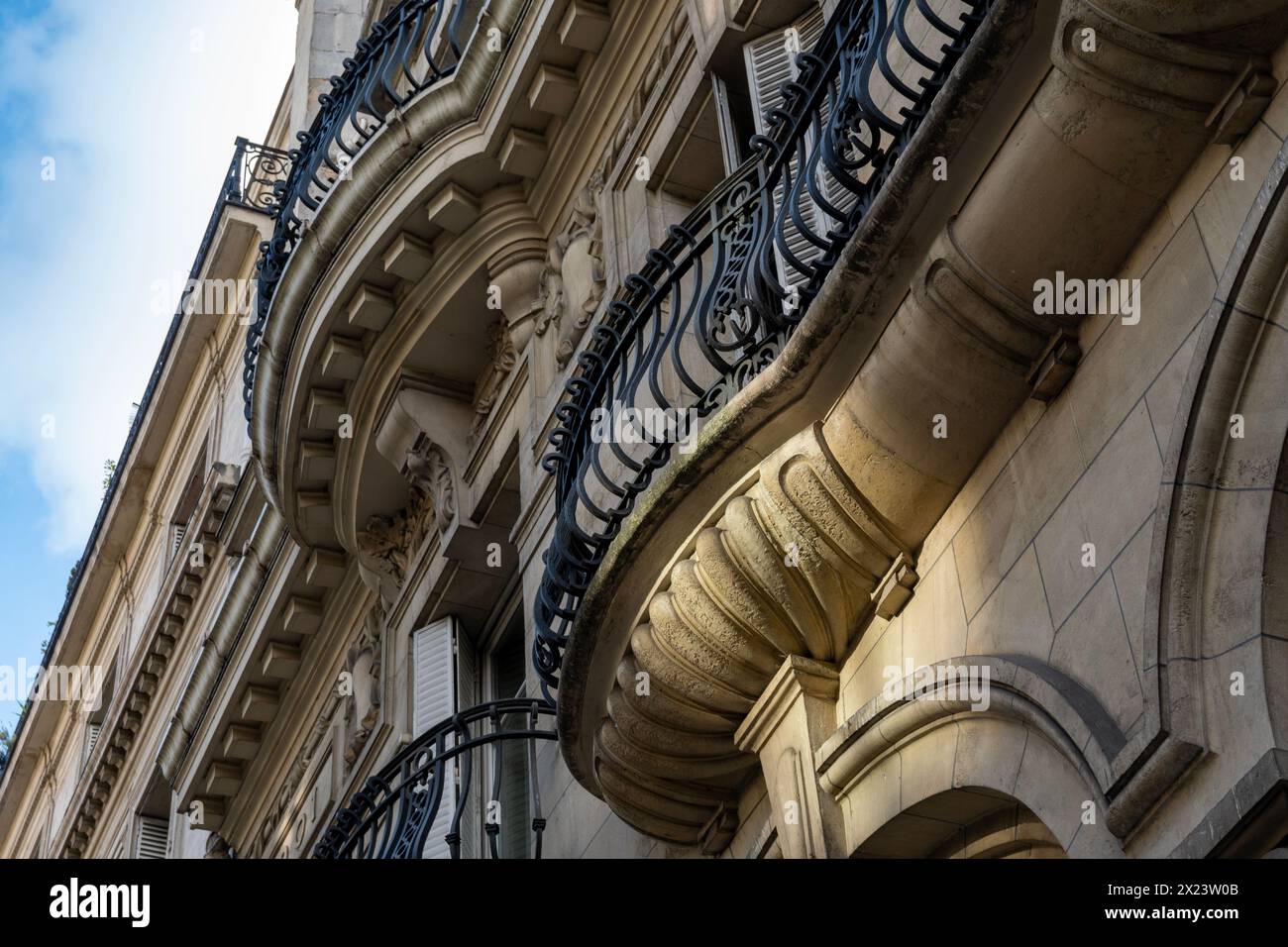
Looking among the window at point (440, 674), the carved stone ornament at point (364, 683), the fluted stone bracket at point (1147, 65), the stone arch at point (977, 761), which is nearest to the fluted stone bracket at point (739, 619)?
the stone arch at point (977, 761)

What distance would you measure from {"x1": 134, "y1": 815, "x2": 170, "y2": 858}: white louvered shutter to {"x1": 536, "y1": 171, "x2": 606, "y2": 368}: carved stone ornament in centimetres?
1057

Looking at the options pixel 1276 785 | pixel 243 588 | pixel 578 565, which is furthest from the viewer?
pixel 243 588

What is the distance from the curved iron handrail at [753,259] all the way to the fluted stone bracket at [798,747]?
1.02 meters

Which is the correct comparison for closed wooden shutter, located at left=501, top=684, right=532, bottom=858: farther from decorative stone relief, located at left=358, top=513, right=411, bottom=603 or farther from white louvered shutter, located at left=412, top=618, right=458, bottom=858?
decorative stone relief, located at left=358, top=513, right=411, bottom=603

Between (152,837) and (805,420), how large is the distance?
600 inches

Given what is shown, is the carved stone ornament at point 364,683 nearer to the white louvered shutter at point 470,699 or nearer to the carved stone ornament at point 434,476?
the white louvered shutter at point 470,699

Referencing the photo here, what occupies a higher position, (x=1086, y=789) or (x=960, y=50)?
(x=960, y=50)

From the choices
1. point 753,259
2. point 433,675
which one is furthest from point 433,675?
point 753,259

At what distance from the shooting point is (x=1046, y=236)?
5.19m

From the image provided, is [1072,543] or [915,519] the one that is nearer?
[1072,543]

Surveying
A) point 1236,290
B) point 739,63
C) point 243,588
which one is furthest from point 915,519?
point 243,588

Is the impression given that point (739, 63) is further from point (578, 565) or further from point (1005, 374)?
point (1005, 374)

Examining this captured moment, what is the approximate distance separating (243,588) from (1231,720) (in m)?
11.4

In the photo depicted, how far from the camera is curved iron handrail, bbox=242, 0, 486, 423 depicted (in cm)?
1123
